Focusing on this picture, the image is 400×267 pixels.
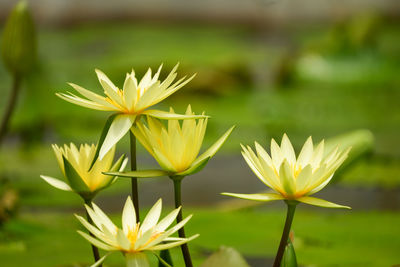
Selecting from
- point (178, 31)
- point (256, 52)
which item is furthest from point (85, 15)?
point (256, 52)

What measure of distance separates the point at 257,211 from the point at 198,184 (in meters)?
0.25

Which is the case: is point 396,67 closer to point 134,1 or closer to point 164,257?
point 164,257

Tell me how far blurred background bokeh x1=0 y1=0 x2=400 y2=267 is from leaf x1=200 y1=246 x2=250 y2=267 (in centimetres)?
20

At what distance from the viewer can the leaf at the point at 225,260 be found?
0.37 meters

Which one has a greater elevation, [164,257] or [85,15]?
[85,15]

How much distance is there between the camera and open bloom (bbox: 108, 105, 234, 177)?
0.32m

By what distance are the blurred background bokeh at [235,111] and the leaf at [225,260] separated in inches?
7.9

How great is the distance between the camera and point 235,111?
155 cm

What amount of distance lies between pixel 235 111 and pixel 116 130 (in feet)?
4.10

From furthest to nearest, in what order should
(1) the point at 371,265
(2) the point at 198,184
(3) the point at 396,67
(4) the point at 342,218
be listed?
1. (3) the point at 396,67
2. (2) the point at 198,184
3. (4) the point at 342,218
4. (1) the point at 371,265

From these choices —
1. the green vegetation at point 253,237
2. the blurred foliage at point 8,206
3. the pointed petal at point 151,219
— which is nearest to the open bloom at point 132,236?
the pointed petal at point 151,219

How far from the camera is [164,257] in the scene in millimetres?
345

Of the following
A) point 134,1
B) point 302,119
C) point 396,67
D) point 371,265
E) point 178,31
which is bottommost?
point 371,265

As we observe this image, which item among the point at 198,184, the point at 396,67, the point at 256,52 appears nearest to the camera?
the point at 198,184
